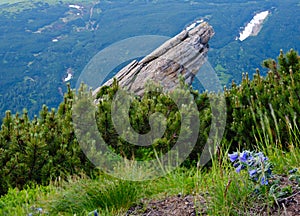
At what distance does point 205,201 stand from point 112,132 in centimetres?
418

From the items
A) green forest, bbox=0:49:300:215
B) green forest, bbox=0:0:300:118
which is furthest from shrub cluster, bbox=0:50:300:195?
green forest, bbox=0:0:300:118

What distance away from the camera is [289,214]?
339 cm

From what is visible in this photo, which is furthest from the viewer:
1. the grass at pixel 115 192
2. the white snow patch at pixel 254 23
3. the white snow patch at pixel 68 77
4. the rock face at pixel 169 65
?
the white snow patch at pixel 254 23

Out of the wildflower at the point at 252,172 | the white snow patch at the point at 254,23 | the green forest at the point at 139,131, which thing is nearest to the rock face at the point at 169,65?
the green forest at the point at 139,131

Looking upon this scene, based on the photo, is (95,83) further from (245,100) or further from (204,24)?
(204,24)

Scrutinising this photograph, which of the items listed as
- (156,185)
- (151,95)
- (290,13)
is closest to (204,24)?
(151,95)

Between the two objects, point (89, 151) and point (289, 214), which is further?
point (89, 151)

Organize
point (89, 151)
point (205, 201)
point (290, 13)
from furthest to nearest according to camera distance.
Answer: point (290, 13)
point (89, 151)
point (205, 201)

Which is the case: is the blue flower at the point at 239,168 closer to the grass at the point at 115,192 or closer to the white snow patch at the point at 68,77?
the grass at the point at 115,192

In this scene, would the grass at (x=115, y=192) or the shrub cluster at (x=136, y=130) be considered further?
the shrub cluster at (x=136, y=130)

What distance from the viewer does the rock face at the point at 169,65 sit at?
12.1 meters

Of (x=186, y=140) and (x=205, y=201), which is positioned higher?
(x=205, y=201)

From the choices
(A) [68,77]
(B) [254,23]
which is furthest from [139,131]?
(B) [254,23]

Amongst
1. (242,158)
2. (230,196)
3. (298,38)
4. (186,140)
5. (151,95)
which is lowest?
(298,38)
